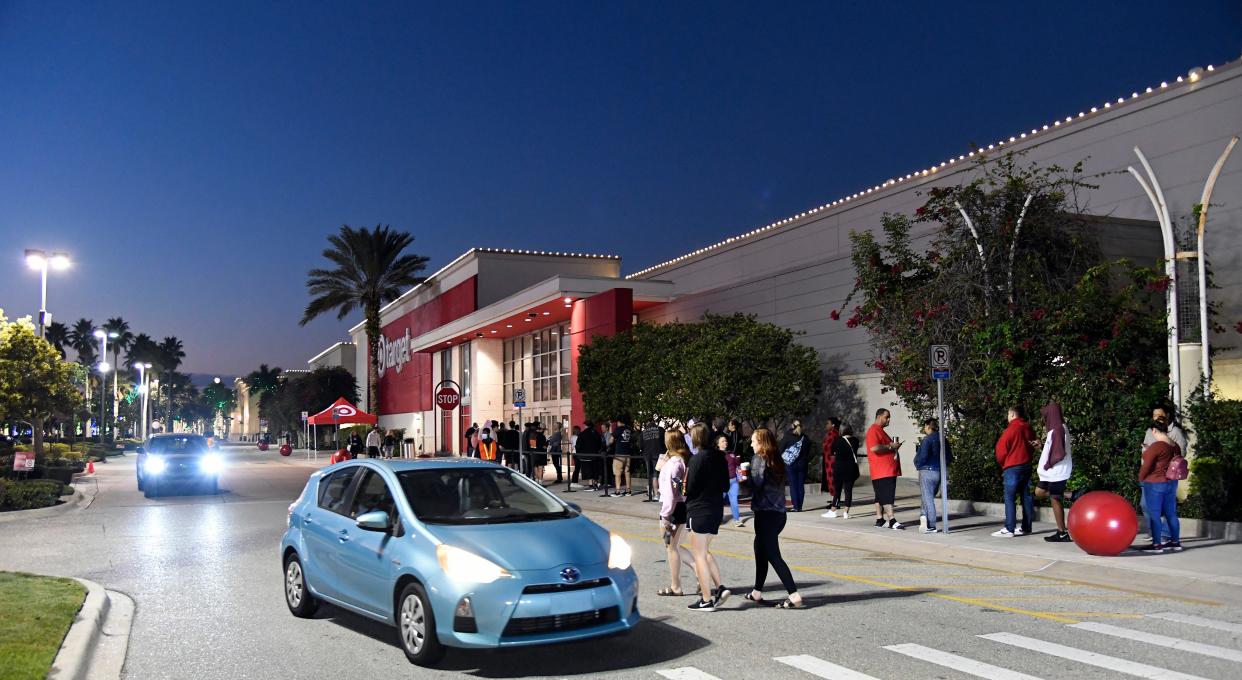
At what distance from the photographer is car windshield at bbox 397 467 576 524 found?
789 centimetres

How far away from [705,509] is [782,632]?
4.52 feet

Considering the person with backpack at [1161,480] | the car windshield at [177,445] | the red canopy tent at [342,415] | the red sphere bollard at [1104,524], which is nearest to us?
the red sphere bollard at [1104,524]

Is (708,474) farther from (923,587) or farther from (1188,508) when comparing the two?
(1188,508)

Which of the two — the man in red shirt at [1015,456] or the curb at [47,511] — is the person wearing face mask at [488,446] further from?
the man in red shirt at [1015,456]

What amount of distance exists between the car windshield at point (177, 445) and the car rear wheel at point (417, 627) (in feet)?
75.6

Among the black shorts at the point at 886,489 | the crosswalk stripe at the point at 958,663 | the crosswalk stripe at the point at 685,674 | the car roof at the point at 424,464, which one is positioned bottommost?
the crosswalk stripe at the point at 958,663

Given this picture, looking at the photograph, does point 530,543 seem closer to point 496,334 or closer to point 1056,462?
point 1056,462

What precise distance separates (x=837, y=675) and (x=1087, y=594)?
4.86 metres

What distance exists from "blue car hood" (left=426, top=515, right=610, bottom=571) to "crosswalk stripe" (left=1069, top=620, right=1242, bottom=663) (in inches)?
171

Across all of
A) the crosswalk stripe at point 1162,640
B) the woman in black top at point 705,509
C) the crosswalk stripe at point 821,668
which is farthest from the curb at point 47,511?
the crosswalk stripe at point 1162,640

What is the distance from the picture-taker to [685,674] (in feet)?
22.7

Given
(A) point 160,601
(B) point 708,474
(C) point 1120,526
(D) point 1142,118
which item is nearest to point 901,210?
(D) point 1142,118

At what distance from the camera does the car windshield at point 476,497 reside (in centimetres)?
789

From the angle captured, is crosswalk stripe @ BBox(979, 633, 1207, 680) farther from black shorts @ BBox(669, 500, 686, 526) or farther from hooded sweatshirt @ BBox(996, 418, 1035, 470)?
hooded sweatshirt @ BBox(996, 418, 1035, 470)
